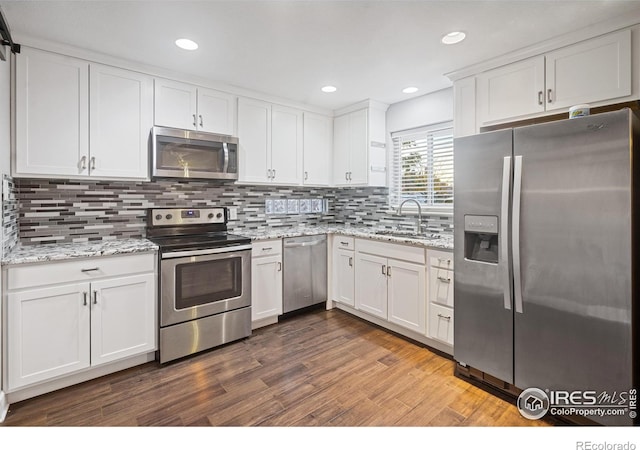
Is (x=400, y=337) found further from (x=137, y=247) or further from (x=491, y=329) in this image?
(x=137, y=247)

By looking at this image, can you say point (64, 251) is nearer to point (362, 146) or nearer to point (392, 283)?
point (392, 283)

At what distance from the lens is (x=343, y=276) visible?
11.7 ft

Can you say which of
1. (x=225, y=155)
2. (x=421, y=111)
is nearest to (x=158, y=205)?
(x=225, y=155)

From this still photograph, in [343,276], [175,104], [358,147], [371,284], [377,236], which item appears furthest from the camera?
[358,147]

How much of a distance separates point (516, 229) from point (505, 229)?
2.3 inches

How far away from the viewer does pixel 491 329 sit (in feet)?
6.85

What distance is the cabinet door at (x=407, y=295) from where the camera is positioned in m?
2.75

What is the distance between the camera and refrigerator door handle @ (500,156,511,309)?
1948 millimetres

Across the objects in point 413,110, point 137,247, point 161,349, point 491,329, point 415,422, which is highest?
point 413,110

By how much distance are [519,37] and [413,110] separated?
4.56ft

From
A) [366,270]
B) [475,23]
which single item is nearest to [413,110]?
[475,23]

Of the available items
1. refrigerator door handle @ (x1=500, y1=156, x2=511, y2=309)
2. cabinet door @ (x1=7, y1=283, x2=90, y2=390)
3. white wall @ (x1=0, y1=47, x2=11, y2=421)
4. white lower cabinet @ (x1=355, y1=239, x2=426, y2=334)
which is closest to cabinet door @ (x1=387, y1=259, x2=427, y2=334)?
white lower cabinet @ (x1=355, y1=239, x2=426, y2=334)

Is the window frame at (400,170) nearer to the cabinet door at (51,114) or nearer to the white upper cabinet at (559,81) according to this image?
the white upper cabinet at (559,81)

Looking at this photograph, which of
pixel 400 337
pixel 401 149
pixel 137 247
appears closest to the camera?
pixel 137 247
